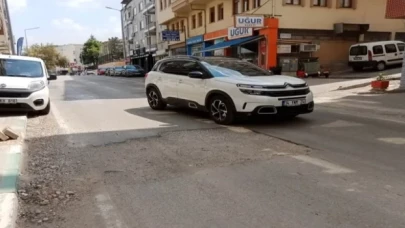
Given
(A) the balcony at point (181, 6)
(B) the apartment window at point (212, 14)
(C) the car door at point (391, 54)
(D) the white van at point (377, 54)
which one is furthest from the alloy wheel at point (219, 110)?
(A) the balcony at point (181, 6)

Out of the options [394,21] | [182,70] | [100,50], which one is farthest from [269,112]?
[100,50]

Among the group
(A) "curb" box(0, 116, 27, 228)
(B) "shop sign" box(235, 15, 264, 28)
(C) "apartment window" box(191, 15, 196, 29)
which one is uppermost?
(C) "apartment window" box(191, 15, 196, 29)

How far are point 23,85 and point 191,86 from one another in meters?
4.36

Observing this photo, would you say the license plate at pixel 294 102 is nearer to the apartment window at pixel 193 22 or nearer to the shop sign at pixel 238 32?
the shop sign at pixel 238 32

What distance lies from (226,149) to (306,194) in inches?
86.2

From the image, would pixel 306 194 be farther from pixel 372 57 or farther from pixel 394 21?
pixel 394 21

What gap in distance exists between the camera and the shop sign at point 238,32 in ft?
87.3

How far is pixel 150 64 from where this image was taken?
58.1m

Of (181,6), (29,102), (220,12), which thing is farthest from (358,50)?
(29,102)

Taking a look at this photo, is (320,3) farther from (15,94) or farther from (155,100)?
(15,94)

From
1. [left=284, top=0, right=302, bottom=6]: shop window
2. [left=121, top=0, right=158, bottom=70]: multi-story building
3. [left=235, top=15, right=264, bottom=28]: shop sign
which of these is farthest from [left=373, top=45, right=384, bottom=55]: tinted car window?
[left=121, top=0, right=158, bottom=70]: multi-story building

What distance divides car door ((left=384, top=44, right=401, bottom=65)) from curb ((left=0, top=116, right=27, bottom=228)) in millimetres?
23396

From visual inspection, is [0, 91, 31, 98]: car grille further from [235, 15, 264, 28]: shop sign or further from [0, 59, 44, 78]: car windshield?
[235, 15, 264, 28]: shop sign

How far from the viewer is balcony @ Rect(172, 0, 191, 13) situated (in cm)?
3526
